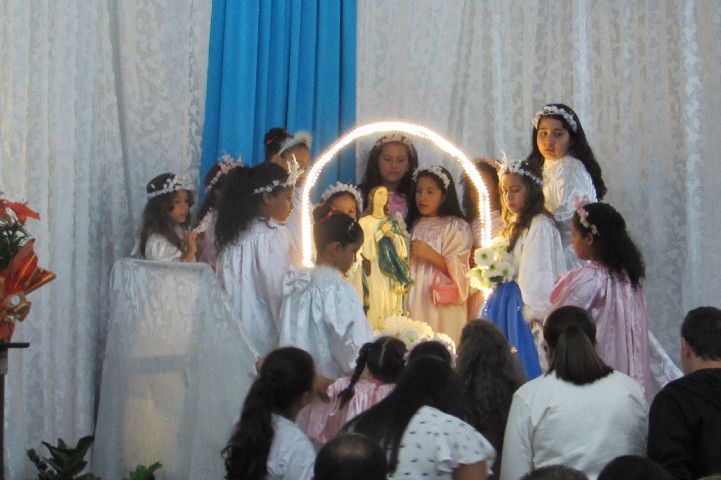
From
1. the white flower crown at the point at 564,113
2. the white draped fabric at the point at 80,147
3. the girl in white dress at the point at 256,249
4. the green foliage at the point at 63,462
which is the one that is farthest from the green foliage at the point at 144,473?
the white flower crown at the point at 564,113

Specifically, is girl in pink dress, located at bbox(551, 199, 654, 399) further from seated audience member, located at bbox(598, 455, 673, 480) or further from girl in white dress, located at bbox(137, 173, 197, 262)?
seated audience member, located at bbox(598, 455, 673, 480)

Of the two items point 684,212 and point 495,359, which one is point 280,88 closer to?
point 684,212

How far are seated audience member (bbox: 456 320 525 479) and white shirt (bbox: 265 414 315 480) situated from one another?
0.86m

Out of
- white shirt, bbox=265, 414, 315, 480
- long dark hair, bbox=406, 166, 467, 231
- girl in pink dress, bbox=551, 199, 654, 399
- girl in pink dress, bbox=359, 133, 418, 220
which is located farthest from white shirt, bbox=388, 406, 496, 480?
girl in pink dress, bbox=359, 133, 418, 220

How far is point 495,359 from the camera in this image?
4.73 metres

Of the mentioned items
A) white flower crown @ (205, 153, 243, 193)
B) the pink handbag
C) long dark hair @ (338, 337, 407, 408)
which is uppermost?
white flower crown @ (205, 153, 243, 193)

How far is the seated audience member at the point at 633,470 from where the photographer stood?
3.13 m

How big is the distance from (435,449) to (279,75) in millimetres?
4962

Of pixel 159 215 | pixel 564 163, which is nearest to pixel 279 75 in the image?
pixel 159 215

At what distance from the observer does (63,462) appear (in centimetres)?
602

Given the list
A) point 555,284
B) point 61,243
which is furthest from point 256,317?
point 555,284

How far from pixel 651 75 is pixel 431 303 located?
2638 mm

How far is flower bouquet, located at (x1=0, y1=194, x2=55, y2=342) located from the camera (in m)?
5.16

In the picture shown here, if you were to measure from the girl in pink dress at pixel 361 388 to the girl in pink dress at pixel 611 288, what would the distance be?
1.31 m
